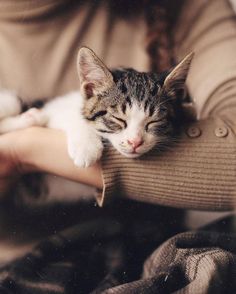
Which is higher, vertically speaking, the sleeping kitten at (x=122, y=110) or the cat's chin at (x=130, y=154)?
the sleeping kitten at (x=122, y=110)

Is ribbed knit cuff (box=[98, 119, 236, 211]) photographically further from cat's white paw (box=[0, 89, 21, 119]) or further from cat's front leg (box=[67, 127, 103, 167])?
cat's white paw (box=[0, 89, 21, 119])

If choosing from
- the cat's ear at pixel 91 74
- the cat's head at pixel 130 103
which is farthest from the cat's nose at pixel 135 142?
the cat's ear at pixel 91 74

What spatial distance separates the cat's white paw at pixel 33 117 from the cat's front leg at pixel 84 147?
0.14 metres

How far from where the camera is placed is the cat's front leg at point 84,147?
2.54 feet

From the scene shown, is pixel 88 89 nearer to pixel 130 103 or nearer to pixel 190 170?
pixel 130 103

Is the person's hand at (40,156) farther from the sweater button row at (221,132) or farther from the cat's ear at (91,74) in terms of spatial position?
the sweater button row at (221,132)

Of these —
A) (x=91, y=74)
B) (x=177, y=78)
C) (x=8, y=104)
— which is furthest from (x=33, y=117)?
(x=177, y=78)

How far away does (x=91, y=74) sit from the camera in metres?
0.80

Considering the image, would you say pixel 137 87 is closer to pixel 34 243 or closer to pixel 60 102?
pixel 60 102

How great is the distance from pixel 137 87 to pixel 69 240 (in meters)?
0.33

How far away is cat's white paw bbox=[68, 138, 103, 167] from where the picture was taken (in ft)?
2.54

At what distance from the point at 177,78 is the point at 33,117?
1.05ft

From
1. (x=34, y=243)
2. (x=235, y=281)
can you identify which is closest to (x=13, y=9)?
(x=34, y=243)

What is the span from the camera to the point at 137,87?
829mm
